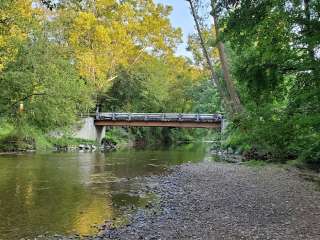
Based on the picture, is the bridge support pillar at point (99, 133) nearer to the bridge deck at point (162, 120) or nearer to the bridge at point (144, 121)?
the bridge at point (144, 121)

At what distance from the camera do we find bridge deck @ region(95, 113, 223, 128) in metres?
47.2

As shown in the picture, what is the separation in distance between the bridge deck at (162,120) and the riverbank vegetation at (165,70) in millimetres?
4053

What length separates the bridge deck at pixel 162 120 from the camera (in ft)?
155

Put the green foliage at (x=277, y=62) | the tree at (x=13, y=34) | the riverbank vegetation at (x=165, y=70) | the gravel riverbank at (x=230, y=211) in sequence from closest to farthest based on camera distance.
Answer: the gravel riverbank at (x=230, y=211) → the green foliage at (x=277, y=62) → the riverbank vegetation at (x=165, y=70) → the tree at (x=13, y=34)

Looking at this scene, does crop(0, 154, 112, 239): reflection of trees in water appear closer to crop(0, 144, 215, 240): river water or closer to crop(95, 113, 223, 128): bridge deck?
crop(0, 144, 215, 240): river water

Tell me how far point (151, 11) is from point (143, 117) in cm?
1421

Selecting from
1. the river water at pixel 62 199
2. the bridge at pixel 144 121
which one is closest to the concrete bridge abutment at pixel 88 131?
the bridge at pixel 144 121

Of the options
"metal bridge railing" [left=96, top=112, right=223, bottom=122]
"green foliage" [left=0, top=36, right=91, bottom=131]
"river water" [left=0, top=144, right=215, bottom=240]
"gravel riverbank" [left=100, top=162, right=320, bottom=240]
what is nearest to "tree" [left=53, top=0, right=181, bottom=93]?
"metal bridge railing" [left=96, top=112, right=223, bottom=122]

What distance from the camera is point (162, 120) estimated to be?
49469 mm

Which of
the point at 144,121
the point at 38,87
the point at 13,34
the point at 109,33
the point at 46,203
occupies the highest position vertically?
the point at 109,33

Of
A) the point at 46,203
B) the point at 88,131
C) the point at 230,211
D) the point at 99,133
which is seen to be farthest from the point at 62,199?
the point at 99,133

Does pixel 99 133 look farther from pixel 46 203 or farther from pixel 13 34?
pixel 46 203

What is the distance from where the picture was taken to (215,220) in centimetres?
1024

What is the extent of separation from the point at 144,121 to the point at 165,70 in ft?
41.2
